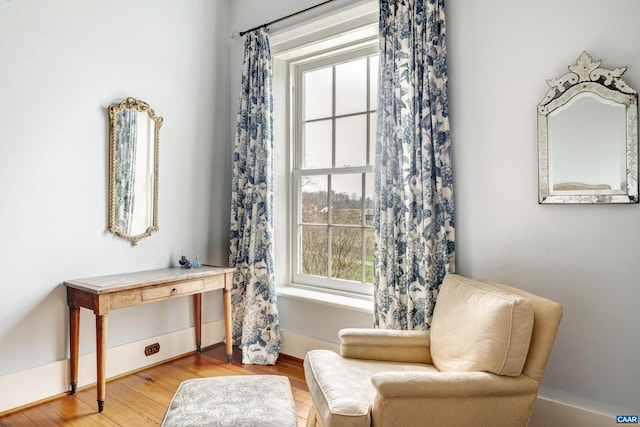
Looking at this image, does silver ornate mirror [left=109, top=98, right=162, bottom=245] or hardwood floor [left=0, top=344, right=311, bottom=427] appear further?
silver ornate mirror [left=109, top=98, right=162, bottom=245]

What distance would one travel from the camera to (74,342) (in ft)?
8.54

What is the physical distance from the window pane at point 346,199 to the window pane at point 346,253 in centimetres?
9

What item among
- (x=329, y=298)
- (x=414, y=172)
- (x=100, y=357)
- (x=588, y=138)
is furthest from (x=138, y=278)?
(x=588, y=138)

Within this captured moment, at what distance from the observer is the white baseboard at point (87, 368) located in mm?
2422

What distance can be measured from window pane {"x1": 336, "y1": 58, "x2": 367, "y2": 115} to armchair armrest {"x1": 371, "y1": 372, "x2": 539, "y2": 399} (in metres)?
2.08

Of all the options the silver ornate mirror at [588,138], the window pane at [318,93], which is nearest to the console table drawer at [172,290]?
the window pane at [318,93]

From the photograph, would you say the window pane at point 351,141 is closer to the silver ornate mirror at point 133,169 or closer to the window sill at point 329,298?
the window sill at point 329,298

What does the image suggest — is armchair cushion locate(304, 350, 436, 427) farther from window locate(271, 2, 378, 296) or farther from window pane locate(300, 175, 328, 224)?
window pane locate(300, 175, 328, 224)

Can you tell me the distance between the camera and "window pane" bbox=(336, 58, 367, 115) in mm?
3098

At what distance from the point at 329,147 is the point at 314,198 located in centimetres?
45

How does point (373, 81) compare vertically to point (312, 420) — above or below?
above

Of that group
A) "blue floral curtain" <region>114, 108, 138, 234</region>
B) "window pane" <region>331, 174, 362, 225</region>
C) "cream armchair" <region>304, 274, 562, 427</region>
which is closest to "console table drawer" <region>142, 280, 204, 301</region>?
"blue floral curtain" <region>114, 108, 138, 234</region>

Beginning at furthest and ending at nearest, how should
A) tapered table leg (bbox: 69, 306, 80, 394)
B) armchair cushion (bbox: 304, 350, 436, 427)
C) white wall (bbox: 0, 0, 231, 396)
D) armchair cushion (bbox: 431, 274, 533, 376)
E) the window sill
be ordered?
the window sill < tapered table leg (bbox: 69, 306, 80, 394) < white wall (bbox: 0, 0, 231, 396) < armchair cushion (bbox: 431, 274, 533, 376) < armchair cushion (bbox: 304, 350, 436, 427)

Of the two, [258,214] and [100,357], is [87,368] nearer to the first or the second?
[100,357]
